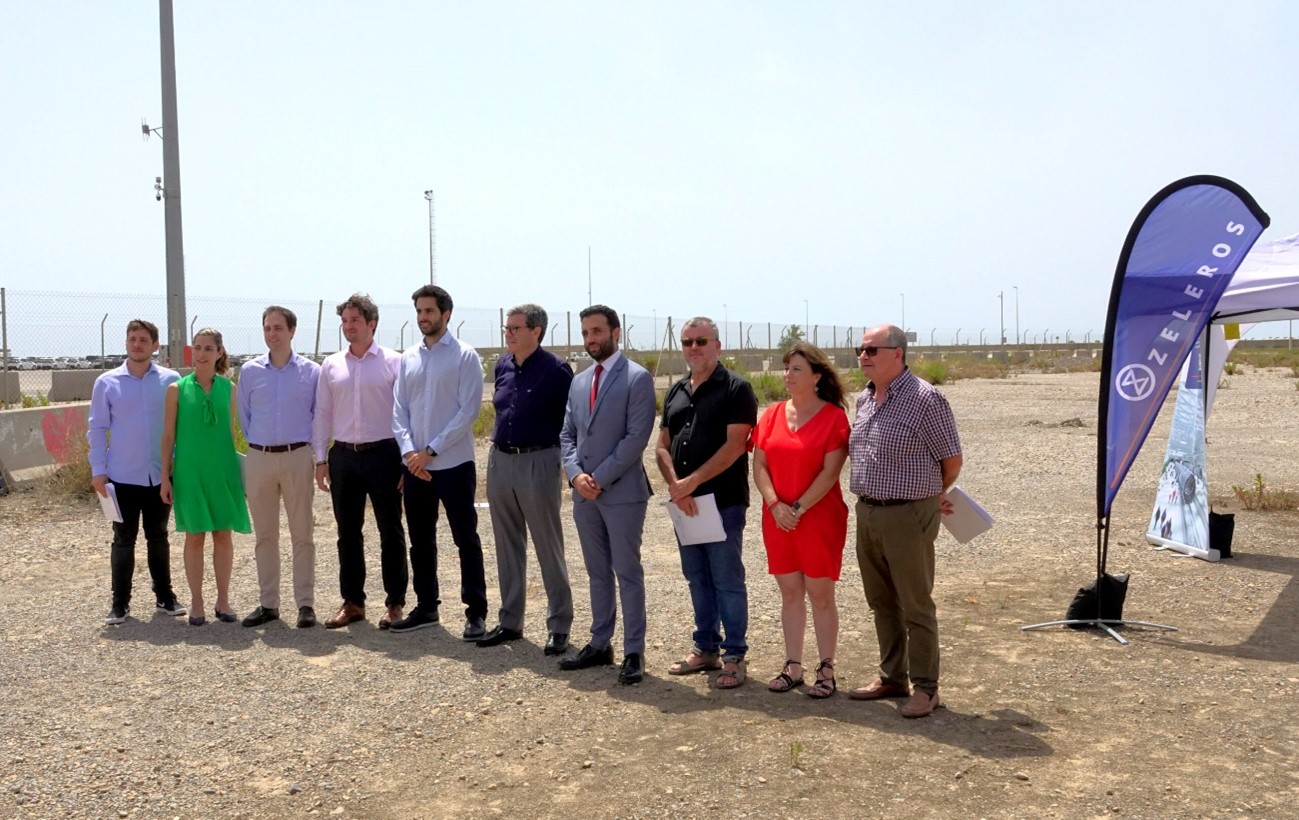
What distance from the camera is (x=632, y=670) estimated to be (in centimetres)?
586

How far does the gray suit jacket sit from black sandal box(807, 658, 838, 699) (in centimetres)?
126

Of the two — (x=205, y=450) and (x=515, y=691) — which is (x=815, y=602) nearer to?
(x=515, y=691)

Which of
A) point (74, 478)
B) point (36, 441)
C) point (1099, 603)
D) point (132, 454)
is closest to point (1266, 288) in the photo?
point (1099, 603)

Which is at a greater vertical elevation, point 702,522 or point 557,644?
point 702,522

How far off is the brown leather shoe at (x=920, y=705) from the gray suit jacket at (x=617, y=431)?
169cm

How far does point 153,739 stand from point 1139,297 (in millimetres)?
5765

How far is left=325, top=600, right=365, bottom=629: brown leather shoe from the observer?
708cm

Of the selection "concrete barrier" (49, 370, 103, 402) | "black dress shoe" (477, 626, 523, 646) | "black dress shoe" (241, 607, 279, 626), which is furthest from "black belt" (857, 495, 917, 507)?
"concrete barrier" (49, 370, 103, 402)

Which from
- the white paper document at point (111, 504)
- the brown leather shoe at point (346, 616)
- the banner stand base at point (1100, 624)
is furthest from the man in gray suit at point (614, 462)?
the white paper document at point (111, 504)

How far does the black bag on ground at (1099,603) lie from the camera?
22.1ft

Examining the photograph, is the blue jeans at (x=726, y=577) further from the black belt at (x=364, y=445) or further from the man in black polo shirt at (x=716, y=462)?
the black belt at (x=364, y=445)

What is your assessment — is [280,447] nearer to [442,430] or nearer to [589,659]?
[442,430]

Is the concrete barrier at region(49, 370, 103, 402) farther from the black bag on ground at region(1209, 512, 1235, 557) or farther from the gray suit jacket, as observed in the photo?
the black bag on ground at region(1209, 512, 1235, 557)

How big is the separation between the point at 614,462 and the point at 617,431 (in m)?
0.19
